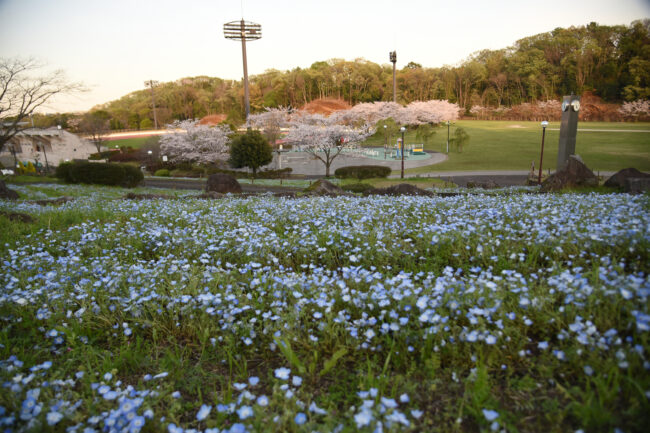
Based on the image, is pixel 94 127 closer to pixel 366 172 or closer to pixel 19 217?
pixel 366 172

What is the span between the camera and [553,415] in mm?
1954

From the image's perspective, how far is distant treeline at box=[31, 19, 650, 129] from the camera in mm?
47438

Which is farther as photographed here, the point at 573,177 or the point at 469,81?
the point at 469,81

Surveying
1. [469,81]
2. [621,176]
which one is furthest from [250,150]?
[469,81]

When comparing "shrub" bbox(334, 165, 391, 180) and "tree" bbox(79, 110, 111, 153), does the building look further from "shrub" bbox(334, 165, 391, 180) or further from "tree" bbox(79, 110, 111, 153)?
"shrub" bbox(334, 165, 391, 180)

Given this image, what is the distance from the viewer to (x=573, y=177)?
13977mm

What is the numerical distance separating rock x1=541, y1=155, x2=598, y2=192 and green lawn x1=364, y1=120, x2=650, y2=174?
19.7m

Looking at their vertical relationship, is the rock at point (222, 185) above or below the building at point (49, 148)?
below

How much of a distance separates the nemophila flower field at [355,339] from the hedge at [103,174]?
900 inches

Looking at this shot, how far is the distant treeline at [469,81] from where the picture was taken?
47.4 metres

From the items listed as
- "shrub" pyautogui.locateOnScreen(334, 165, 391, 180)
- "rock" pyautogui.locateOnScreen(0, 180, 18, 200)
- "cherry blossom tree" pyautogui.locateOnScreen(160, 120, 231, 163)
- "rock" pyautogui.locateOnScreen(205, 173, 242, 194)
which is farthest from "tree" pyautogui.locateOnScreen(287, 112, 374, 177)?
"rock" pyautogui.locateOnScreen(0, 180, 18, 200)

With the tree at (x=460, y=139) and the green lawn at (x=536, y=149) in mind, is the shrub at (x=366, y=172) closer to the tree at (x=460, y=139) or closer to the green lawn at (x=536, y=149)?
the green lawn at (x=536, y=149)

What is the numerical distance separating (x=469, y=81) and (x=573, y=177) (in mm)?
67477

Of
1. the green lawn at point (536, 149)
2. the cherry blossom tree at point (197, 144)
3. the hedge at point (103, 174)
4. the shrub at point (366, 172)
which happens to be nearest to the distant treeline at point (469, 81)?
the green lawn at point (536, 149)
